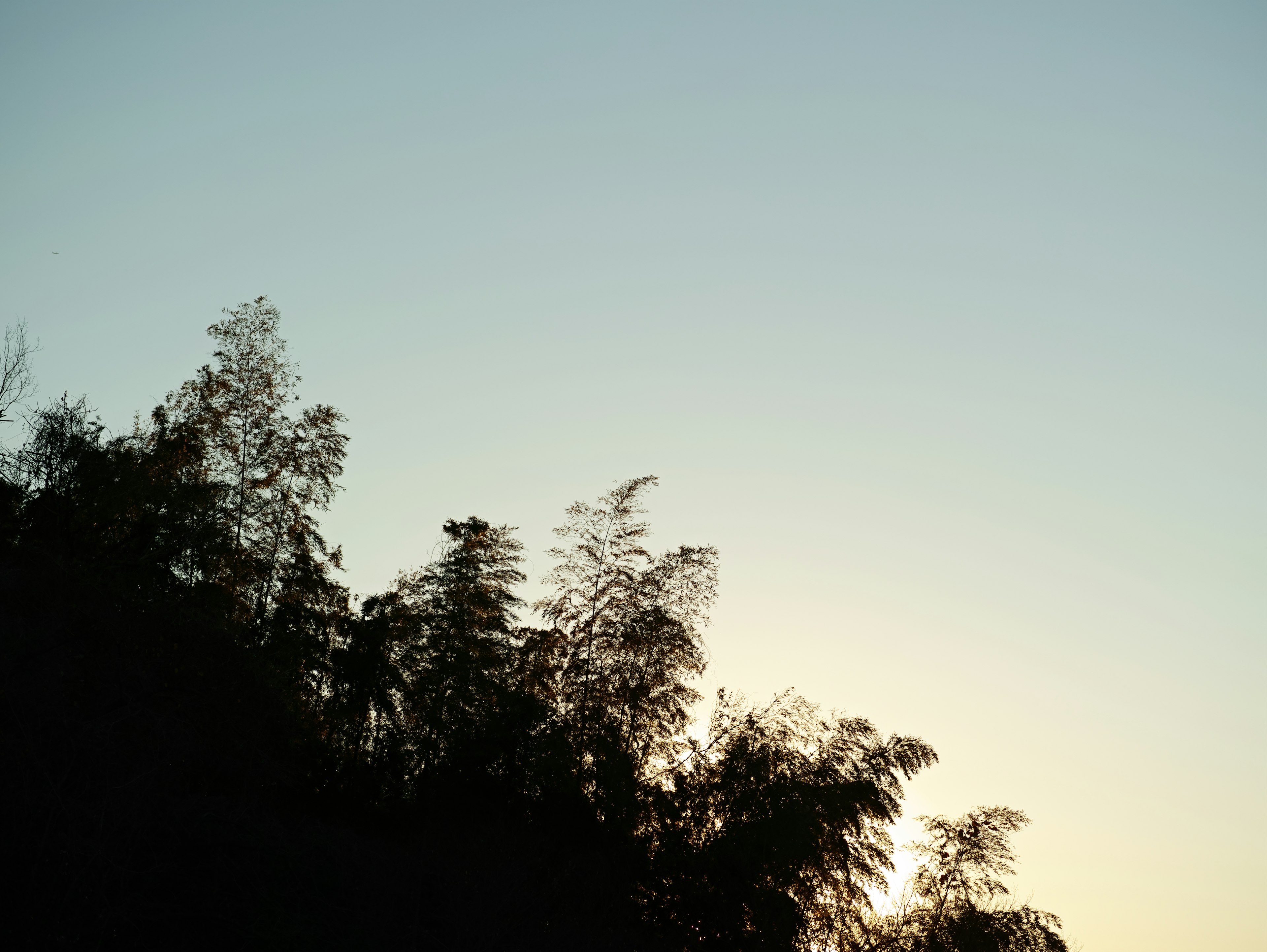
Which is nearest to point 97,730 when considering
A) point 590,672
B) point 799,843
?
point 590,672

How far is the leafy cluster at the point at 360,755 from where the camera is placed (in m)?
12.7

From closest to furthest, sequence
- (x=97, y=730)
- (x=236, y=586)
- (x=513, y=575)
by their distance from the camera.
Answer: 1. (x=97, y=730)
2. (x=236, y=586)
3. (x=513, y=575)

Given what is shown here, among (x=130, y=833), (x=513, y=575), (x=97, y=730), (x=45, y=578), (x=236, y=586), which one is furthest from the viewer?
(x=513, y=575)

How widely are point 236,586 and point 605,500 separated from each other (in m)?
7.45

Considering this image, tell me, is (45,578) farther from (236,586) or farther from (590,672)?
(590,672)

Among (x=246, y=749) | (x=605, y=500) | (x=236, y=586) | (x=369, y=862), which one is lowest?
(x=369, y=862)

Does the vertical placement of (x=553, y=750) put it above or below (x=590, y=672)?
below

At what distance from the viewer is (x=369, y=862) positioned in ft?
50.1

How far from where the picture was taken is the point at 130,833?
12.0 metres

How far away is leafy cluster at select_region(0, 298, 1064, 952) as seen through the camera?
1273 cm

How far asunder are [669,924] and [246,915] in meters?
7.16

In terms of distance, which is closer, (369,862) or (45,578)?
(369,862)

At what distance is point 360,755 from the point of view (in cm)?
2469

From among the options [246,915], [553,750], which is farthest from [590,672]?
[246,915]
